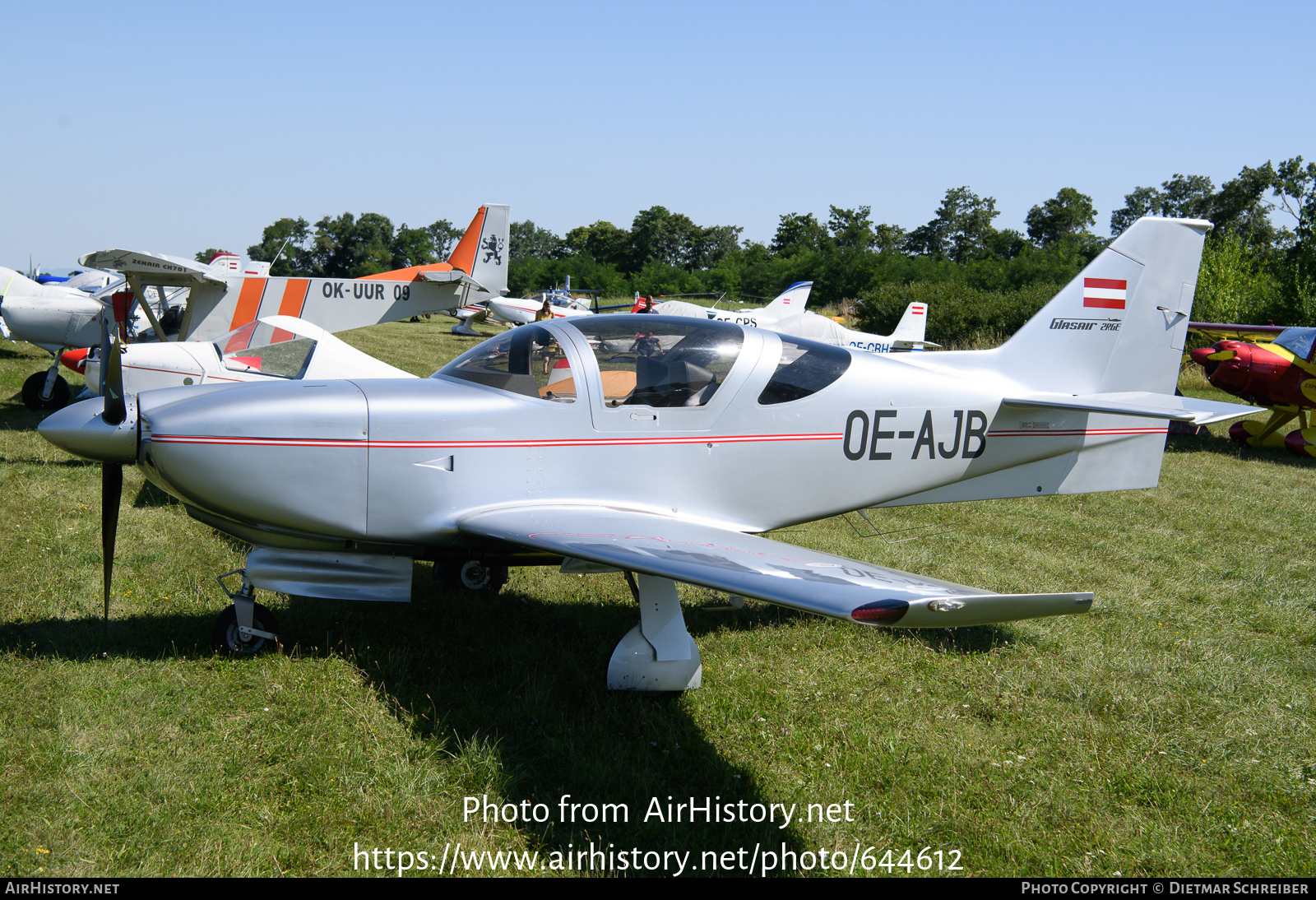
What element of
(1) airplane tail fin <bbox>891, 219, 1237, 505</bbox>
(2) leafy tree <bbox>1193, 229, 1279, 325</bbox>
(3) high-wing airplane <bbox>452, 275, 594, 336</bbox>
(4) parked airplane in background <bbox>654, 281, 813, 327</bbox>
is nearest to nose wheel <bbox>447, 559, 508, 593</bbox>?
(1) airplane tail fin <bbox>891, 219, 1237, 505</bbox>

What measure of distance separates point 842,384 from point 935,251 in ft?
264

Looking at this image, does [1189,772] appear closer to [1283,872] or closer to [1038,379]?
[1283,872]

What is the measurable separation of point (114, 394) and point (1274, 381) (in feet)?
51.3

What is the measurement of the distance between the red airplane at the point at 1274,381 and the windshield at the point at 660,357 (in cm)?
1233

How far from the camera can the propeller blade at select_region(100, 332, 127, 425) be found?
12.9 feet

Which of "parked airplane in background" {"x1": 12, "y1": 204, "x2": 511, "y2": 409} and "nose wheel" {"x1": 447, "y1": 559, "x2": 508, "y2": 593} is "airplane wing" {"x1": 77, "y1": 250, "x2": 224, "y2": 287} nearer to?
"parked airplane in background" {"x1": 12, "y1": 204, "x2": 511, "y2": 409}

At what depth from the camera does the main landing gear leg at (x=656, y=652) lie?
4211 millimetres

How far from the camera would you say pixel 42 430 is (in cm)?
394

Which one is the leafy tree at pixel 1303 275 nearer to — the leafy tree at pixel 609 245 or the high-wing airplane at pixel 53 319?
the high-wing airplane at pixel 53 319

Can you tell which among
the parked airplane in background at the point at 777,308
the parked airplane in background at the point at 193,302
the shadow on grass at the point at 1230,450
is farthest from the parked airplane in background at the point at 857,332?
the parked airplane in background at the point at 193,302

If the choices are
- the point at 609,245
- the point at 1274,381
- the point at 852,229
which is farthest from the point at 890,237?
the point at 1274,381

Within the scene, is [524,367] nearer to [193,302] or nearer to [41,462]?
[41,462]

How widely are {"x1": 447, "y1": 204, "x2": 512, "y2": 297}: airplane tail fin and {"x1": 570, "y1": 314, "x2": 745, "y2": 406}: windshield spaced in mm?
15750
